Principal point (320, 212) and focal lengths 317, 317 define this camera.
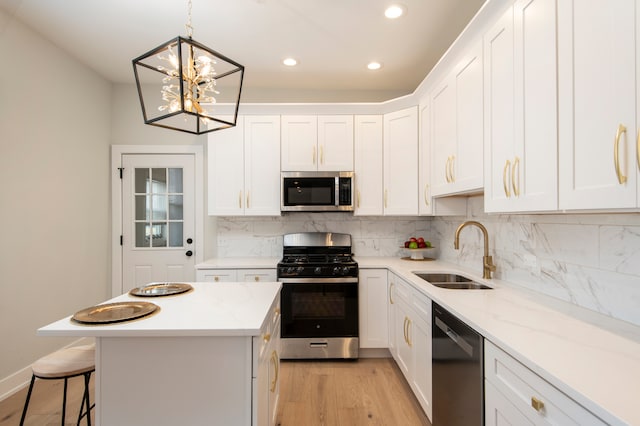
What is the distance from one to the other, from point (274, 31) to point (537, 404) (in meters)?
2.76

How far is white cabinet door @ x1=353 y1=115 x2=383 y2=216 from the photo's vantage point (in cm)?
324

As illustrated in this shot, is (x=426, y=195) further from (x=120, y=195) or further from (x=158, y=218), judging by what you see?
(x=120, y=195)

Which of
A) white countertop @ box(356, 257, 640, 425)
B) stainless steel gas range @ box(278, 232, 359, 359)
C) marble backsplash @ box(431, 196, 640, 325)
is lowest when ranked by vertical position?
stainless steel gas range @ box(278, 232, 359, 359)

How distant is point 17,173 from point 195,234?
157cm

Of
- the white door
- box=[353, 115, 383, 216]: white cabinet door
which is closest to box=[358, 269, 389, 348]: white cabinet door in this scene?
box=[353, 115, 383, 216]: white cabinet door

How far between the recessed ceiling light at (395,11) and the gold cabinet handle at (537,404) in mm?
2345

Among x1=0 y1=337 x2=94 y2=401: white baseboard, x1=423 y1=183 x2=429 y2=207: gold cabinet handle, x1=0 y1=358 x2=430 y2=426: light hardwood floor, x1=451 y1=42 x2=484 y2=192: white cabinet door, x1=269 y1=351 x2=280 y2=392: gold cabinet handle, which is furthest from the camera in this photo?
x1=423 y1=183 x2=429 y2=207: gold cabinet handle

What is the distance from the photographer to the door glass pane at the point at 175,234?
11.8 feet

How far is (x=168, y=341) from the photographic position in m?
1.32

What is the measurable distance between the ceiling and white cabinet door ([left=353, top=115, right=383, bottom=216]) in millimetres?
529

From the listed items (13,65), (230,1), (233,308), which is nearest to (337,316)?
(233,308)

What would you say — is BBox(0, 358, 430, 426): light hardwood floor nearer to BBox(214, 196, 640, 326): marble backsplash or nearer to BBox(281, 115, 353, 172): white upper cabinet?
BBox(214, 196, 640, 326): marble backsplash

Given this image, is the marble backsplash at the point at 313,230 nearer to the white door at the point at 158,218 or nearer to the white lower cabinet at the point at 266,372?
the white door at the point at 158,218

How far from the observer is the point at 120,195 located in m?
3.55
